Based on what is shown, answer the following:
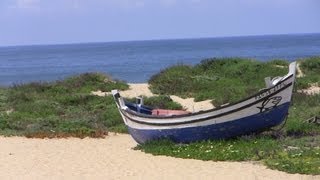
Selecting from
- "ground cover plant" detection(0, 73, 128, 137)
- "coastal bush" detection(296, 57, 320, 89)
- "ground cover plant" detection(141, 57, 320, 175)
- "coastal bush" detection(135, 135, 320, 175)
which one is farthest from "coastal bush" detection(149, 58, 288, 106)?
"coastal bush" detection(135, 135, 320, 175)

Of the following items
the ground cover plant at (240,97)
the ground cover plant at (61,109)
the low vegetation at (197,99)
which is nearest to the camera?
the ground cover plant at (240,97)

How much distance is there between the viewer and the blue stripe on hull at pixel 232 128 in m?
16.1

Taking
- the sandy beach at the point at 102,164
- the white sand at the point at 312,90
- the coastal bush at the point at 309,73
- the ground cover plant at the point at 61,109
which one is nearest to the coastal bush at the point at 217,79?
the coastal bush at the point at 309,73

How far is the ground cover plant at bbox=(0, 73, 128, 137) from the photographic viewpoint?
69.7 ft

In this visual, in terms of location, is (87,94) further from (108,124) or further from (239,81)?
(239,81)

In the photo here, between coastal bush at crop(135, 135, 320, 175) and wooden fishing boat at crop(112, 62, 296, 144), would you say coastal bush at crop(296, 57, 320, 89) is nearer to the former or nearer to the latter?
wooden fishing boat at crop(112, 62, 296, 144)

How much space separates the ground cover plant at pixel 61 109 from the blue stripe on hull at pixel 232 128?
466 centimetres

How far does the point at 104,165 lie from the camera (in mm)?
14789

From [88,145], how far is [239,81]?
1347cm

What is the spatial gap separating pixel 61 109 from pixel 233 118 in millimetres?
11067

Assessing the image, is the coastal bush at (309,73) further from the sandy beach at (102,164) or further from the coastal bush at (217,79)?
the sandy beach at (102,164)

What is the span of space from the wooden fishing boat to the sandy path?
105cm

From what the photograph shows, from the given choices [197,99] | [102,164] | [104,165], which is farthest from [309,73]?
[104,165]

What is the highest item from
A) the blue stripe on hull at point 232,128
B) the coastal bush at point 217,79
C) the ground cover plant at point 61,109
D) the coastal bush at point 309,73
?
the blue stripe on hull at point 232,128
